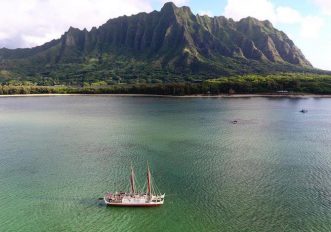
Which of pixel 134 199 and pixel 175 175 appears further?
pixel 175 175

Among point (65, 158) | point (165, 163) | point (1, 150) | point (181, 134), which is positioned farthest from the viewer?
point (181, 134)

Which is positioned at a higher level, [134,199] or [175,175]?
[134,199]

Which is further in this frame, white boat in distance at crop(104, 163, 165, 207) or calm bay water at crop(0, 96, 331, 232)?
white boat in distance at crop(104, 163, 165, 207)

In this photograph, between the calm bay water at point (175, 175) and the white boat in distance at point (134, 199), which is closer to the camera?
the calm bay water at point (175, 175)

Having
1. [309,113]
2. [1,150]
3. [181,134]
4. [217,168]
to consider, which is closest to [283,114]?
[309,113]

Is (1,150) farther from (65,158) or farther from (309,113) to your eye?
(309,113)

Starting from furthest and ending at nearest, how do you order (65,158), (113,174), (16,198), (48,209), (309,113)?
(309,113) → (65,158) → (113,174) → (16,198) → (48,209)

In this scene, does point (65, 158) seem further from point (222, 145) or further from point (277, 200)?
point (277, 200)

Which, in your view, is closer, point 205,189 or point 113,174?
point 205,189
